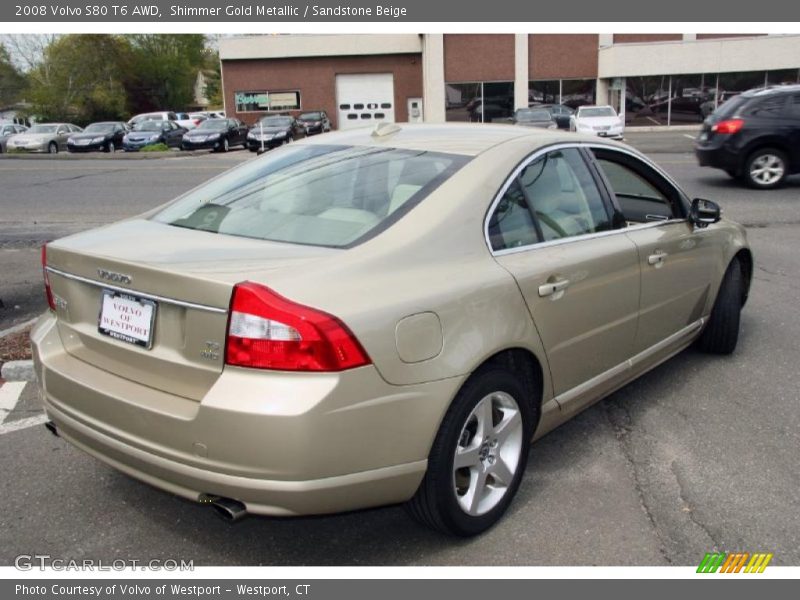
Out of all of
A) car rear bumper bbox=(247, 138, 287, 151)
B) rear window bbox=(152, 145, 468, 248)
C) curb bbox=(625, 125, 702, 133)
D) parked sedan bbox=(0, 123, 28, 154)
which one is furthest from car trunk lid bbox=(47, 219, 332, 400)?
curb bbox=(625, 125, 702, 133)

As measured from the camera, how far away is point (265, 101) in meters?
46.0

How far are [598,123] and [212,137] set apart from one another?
1483 centimetres

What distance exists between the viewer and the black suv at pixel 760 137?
1291cm

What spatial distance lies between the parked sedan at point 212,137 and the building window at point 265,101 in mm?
14242

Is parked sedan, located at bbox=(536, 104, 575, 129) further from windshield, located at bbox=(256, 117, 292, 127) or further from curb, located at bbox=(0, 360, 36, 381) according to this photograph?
curb, located at bbox=(0, 360, 36, 381)

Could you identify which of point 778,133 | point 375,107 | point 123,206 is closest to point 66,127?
point 375,107

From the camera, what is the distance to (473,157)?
11.2 ft

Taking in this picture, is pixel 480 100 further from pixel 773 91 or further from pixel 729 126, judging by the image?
pixel 729 126

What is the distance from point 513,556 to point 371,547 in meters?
0.57

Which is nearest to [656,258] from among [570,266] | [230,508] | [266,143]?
[570,266]

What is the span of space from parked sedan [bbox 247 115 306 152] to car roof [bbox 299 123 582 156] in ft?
81.0

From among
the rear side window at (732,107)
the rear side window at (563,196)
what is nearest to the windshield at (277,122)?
the rear side window at (732,107)

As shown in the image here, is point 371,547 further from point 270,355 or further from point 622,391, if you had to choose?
point 622,391

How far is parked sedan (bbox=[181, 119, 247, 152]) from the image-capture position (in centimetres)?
3047
